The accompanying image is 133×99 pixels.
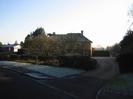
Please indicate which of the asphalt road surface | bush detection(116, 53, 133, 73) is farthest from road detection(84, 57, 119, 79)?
the asphalt road surface

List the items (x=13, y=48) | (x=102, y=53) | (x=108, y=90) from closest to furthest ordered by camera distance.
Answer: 1. (x=108, y=90)
2. (x=102, y=53)
3. (x=13, y=48)

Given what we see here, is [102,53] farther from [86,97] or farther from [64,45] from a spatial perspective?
[86,97]

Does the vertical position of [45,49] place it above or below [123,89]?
above

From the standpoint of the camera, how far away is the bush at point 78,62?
123 ft

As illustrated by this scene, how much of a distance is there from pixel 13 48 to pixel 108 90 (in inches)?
4899

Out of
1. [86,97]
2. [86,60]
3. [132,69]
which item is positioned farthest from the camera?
[86,60]

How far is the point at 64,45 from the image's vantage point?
63.7 m

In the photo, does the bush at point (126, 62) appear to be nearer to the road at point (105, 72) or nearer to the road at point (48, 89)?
the road at point (105, 72)

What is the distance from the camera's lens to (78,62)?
39.2 metres

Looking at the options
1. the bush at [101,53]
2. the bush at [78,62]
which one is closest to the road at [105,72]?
the bush at [78,62]

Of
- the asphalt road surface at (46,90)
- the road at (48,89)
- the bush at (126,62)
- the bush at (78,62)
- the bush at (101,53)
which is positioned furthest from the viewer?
the bush at (101,53)

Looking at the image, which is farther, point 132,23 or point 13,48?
point 13,48

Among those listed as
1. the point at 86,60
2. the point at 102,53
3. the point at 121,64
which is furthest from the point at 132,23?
the point at 102,53

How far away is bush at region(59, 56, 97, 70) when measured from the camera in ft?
123
